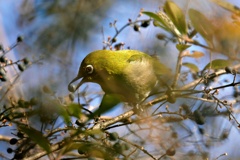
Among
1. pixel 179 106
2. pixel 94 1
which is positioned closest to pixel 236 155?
pixel 179 106

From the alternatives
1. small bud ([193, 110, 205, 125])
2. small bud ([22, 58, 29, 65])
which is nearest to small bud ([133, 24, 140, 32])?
small bud ([22, 58, 29, 65])

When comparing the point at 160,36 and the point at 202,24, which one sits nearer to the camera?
the point at 202,24

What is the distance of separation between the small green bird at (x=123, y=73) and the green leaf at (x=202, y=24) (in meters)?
0.88

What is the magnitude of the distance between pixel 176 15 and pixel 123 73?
3.74ft

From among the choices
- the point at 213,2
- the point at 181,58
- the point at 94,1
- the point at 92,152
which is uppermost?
the point at 94,1

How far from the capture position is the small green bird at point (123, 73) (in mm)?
2705

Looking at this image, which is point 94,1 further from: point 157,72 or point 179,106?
point 179,106

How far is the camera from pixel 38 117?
2123 millimetres

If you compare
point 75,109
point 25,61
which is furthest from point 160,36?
point 75,109

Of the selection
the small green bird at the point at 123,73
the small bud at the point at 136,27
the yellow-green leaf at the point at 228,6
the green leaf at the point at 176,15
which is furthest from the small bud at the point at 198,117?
the small bud at the point at 136,27

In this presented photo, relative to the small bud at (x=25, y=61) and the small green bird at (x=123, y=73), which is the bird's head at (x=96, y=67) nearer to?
the small green bird at (x=123, y=73)

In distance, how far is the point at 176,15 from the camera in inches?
70.7

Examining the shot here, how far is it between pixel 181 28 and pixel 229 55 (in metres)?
0.36

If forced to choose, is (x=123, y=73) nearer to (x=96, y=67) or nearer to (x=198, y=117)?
(x=96, y=67)
